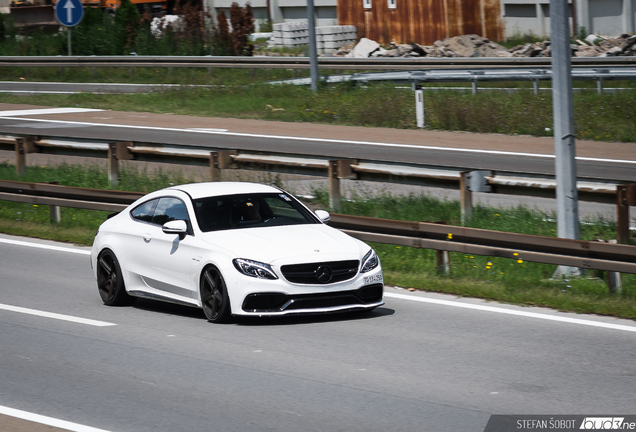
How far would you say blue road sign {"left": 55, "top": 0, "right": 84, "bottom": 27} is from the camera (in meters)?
31.7

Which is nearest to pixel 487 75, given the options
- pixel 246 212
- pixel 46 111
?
pixel 46 111

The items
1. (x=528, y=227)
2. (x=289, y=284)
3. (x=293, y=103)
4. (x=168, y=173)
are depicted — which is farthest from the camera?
(x=293, y=103)

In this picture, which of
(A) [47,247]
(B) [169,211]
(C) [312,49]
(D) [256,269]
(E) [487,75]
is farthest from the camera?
(C) [312,49]

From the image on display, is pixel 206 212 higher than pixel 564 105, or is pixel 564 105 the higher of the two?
pixel 564 105

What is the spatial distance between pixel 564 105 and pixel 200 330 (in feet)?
15.7

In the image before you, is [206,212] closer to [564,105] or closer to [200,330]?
[200,330]

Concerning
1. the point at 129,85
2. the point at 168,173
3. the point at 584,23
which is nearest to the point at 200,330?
the point at 168,173

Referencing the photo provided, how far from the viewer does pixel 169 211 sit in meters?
10.6

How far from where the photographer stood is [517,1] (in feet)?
154

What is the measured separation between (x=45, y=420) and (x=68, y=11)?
1069 inches

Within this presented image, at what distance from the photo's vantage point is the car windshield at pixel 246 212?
10.2 metres

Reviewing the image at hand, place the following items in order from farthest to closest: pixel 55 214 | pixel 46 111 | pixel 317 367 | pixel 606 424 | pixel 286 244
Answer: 1. pixel 46 111
2. pixel 55 214
3. pixel 286 244
4. pixel 317 367
5. pixel 606 424

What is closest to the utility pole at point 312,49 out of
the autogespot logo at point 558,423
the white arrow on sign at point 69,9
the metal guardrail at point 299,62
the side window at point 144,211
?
the metal guardrail at point 299,62

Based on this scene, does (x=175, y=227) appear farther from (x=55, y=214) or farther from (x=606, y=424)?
(x=55, y=214)
